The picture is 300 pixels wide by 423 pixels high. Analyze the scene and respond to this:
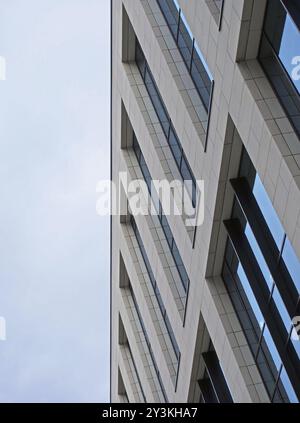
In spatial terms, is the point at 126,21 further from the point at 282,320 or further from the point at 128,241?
the point at 282,320

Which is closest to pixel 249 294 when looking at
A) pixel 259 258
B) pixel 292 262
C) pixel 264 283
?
pixel 264 283

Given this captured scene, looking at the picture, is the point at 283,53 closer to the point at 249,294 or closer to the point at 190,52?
the point at 190,52

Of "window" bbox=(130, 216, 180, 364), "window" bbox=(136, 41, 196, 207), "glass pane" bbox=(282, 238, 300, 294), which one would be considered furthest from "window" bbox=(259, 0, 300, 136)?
"window" bbox=(130, 216, 180, 364)

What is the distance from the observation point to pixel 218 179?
22359 mm

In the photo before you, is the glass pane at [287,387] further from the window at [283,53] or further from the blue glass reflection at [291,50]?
the blue glass reflection at [291,50]

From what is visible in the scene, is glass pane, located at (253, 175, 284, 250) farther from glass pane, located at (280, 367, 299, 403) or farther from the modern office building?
glass pane, located at (280, 367, 299, 403)

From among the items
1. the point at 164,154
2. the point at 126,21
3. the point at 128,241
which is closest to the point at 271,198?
the point at 164,154

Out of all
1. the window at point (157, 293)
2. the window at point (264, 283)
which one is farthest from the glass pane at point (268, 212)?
the window at point (157, 293)

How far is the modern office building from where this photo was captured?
19.0 m

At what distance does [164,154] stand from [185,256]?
4190 millimetres

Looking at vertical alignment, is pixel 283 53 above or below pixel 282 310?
above

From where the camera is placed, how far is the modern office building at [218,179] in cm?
1895

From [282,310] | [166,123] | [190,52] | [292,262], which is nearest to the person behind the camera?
[292,262]

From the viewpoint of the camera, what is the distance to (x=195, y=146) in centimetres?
2411
